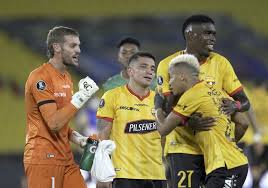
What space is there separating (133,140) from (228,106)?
1.28 m

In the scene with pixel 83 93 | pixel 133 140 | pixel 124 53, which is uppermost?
pixel 124 53

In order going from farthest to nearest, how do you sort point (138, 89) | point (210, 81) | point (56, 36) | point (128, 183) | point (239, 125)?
point (138, 89), point (128, 183), point (56, 36), point (239, 125), point (210, 81)

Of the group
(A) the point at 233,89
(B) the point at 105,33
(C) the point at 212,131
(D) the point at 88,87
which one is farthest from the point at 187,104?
(B) the point at 105,33

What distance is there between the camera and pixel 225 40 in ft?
60.7

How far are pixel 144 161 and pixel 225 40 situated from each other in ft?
35.4

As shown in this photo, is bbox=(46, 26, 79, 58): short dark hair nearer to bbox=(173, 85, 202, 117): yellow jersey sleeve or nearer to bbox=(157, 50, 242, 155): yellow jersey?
bbox=(157, 50, 242, 155): yellow jersey

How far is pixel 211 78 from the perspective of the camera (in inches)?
281

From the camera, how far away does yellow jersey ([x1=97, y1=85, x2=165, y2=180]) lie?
8.01 metres

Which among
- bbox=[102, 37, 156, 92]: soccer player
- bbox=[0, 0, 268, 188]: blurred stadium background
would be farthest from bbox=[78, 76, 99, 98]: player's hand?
bbox=[0, 0, 268, 188]: blurred stadium background

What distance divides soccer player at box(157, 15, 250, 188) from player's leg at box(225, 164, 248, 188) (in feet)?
0.79

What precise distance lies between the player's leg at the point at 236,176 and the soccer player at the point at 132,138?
1.21 m

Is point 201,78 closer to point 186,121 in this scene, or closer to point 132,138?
point 186,121

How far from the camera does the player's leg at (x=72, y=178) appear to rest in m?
7.26

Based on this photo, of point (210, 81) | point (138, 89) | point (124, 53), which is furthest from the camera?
point (124, 53)
